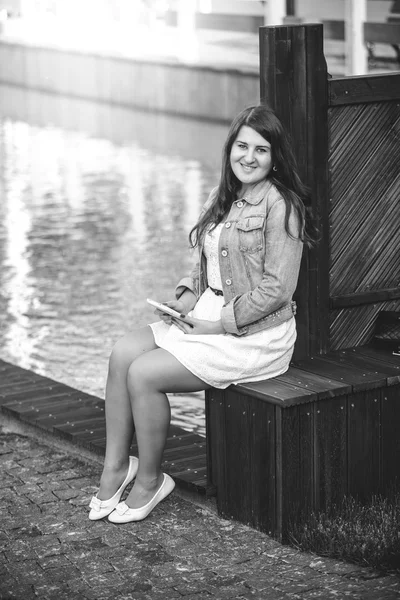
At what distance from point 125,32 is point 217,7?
293 cm

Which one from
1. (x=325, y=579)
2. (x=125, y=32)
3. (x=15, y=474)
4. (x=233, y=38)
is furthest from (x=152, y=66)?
(x=325, y=579)

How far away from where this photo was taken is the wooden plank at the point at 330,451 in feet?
14.9

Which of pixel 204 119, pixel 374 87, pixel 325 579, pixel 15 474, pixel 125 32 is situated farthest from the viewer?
pixel 125 32

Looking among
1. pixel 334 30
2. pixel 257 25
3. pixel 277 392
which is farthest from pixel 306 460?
pixel 257 25

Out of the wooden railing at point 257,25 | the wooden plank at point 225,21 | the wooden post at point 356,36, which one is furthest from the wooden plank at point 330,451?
the wooden plank at point 225,21

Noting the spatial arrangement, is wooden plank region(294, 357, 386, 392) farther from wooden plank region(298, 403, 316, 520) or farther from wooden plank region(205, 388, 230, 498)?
wooden plank region(205, 388, 230, 498)

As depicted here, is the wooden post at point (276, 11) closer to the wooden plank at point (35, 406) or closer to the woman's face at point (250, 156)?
the wooden plank at point (35, 406)

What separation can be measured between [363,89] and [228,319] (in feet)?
3.50

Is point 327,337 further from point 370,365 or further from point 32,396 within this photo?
point 32,396

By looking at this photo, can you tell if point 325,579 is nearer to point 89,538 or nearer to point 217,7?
point 89,538

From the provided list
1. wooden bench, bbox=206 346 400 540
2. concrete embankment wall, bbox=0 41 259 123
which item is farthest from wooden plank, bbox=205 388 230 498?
concrete embankment wall, bbox=0 41 259 123

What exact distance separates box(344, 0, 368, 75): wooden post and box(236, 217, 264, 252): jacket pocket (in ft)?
48.7

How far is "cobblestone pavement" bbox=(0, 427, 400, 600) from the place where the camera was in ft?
13.4

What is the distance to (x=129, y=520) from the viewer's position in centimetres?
473
